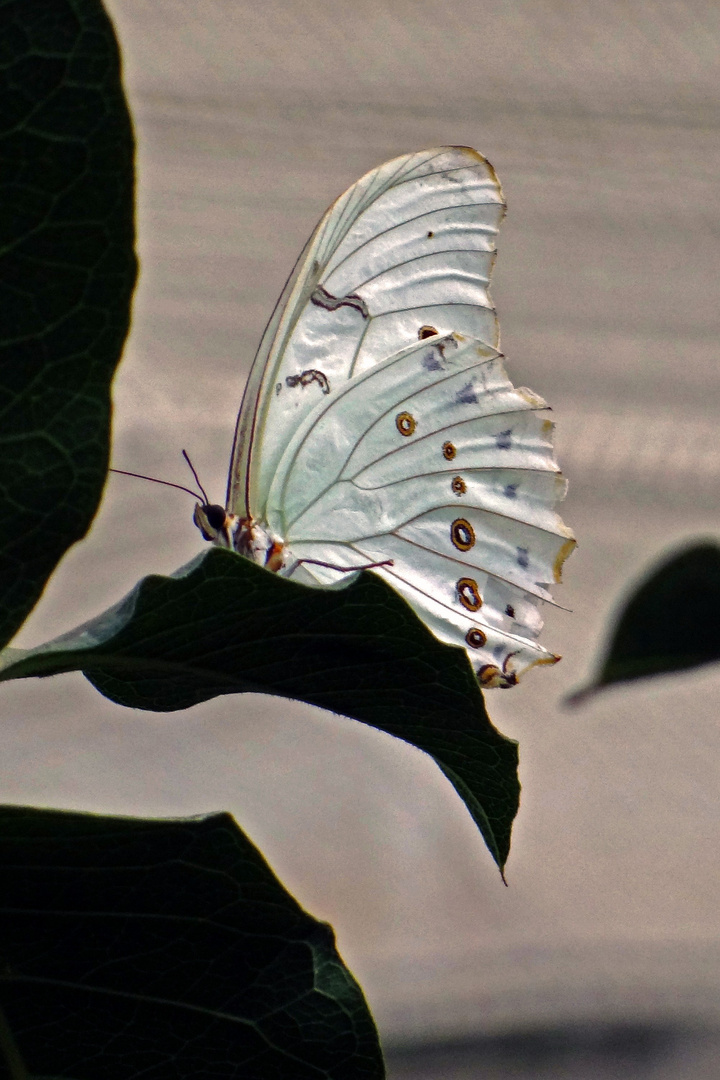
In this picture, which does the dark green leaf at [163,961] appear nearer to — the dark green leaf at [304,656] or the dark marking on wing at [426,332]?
the dark green leaf at [304,656]

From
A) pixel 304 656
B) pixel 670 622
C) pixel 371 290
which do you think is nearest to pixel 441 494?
pixel 371 290

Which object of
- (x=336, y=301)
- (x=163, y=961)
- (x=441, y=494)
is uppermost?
(x=336, y=301)

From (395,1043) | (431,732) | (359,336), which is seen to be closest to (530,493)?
(359,336)

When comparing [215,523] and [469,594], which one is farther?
[469,594]

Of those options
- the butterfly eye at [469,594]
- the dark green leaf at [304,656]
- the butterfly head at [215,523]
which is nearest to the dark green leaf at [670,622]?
the dark green leaf at [304,656]

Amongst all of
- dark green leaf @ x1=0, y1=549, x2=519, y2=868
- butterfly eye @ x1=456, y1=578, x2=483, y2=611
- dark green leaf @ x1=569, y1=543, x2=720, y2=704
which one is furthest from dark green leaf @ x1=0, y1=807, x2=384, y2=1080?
butterfly eye @ x1=456, y1=578, x2=483, y2=611

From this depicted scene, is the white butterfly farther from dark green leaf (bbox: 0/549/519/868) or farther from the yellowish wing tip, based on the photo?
dark green leaf (bbox: 0/549/519/868)

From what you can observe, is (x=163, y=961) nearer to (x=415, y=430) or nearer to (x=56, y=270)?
(x=56, y=270)
